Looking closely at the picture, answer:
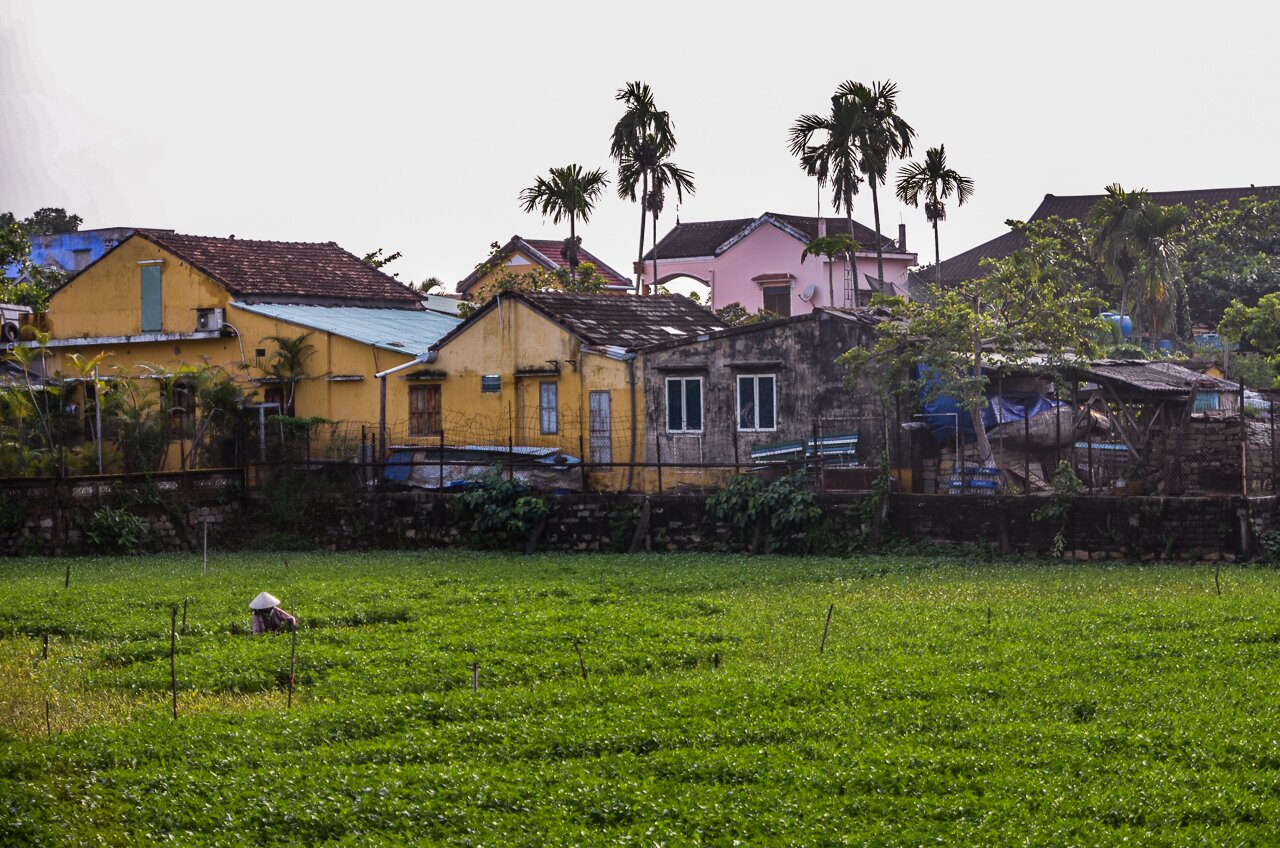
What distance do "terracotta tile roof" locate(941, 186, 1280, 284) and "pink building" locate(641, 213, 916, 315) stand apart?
593 cm

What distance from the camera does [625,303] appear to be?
121 feet

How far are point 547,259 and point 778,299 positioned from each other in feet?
29.1

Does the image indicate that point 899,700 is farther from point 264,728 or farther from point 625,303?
point 625,303

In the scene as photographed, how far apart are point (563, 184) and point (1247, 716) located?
1380 inches

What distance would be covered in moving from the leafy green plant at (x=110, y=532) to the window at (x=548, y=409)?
854 centimetres

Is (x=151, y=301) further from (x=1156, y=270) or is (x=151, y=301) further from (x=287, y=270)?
(x=1156, y=270)

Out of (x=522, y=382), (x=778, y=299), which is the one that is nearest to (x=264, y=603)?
(x=522, y=382)

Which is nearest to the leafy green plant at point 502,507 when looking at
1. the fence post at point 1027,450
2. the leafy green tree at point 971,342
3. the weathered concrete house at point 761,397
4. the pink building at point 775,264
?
the weathered concrete house at point 761,397

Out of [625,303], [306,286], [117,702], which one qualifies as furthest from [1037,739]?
[306,286]

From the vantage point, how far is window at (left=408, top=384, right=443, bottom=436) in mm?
35875

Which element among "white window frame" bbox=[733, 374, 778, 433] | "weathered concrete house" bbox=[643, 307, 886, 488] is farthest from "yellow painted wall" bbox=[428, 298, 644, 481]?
"white window frame" bbox=[733, 374, 778, 433]

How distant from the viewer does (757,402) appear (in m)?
31.7

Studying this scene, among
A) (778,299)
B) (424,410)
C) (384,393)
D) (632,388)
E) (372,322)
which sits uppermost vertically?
(778,299)

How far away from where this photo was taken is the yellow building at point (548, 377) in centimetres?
3284
